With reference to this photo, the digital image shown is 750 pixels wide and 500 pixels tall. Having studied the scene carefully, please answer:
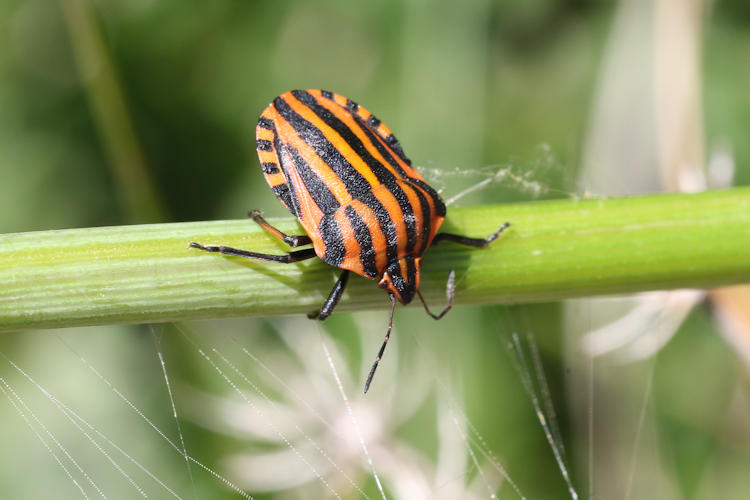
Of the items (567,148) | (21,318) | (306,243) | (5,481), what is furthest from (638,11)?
(5,481)

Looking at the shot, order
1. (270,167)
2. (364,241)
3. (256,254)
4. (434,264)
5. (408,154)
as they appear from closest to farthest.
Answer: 1. (256,254)
2. (434,264)
3. (364,241)
4. (270,167)
5. (408,154)

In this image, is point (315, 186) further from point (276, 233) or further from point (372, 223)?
point (276, 233)

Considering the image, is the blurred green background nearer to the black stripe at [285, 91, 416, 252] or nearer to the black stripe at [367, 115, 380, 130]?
the black stripe at [367, 115, 380, 130]

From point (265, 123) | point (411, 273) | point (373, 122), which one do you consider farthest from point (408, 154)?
point (411, 273)

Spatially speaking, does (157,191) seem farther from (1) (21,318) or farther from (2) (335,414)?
(1) (21,318)

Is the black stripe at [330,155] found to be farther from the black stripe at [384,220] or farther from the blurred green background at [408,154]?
the blurred green background at [408,154]

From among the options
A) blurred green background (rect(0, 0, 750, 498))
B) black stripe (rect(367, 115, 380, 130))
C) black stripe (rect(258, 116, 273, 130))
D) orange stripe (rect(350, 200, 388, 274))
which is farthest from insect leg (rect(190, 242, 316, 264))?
blurred green background (rect(0, 0, 750, 498))
